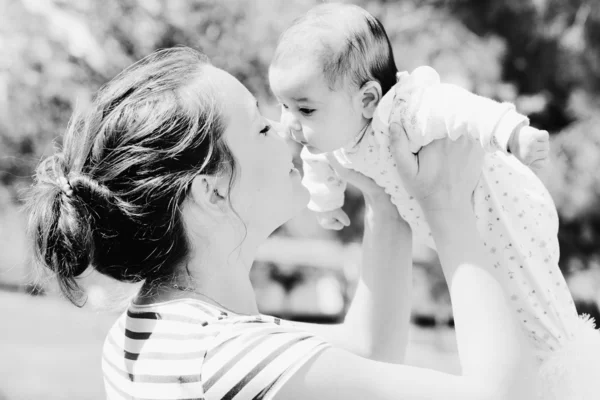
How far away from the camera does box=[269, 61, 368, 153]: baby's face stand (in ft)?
5.82

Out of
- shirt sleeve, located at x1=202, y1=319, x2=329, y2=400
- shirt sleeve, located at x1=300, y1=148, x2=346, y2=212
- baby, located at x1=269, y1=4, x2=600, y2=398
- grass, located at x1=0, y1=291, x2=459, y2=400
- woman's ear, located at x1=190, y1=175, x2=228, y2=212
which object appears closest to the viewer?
shirt sleeve, located at x1=202, y1=319, x2=329, y2=400

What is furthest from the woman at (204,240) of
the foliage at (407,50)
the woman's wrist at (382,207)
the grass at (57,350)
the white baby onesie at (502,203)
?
the grass at (57,350)

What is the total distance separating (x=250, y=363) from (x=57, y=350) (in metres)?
8.57

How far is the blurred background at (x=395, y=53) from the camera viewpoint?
6.60 metres

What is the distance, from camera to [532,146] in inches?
53.5

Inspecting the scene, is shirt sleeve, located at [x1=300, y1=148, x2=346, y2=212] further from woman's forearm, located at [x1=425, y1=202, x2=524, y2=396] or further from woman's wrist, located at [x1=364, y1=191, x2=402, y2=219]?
woman's forearm, located at [x1=425, y1=202, x2=524, y2=396]

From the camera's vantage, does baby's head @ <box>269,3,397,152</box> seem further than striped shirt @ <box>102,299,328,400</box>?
Yes

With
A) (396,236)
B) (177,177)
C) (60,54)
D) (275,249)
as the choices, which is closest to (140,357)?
(177,177)

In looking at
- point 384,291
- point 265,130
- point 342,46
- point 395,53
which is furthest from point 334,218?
point 395,53

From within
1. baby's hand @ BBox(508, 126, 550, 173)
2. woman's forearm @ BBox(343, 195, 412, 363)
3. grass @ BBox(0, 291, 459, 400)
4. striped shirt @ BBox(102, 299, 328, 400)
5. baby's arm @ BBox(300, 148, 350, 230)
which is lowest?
grass @ BBox(0, 291, 459, 400)

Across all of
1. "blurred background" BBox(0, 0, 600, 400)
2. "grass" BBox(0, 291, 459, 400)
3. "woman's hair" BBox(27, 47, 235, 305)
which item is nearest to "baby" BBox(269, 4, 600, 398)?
"woman's hair" BBox(27, 47, 235, 305)

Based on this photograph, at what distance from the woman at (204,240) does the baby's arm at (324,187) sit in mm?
475

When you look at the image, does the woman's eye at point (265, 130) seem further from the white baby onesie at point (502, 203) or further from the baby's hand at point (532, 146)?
the baby's hand at point (532, 146)

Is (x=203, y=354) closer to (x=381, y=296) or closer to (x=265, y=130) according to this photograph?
(x=265, y=130)
